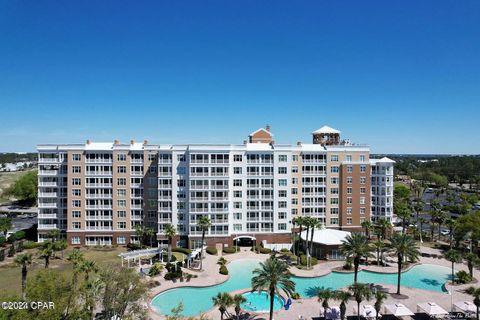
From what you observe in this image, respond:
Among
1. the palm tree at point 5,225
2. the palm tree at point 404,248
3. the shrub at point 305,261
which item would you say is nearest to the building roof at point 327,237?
the shrub at point 305,261

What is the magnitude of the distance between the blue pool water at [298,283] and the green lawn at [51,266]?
47.9ft

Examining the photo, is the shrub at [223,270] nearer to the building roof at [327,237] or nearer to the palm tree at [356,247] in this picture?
Result: the building roof at [327,237]

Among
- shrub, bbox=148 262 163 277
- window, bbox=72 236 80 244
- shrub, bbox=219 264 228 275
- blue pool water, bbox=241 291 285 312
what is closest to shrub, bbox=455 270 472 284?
blue pool water, bbox=241 291 285 312

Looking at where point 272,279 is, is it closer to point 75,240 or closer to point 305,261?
point 305,261

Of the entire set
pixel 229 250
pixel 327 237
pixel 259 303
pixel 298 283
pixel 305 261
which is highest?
pixel 327 237

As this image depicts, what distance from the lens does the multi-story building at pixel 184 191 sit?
6338 centimetres

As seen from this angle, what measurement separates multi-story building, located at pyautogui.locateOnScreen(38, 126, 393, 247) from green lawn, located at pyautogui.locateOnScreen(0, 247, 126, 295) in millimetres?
5861

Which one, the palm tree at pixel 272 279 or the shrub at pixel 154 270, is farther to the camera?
the shrub at pixel 154 270

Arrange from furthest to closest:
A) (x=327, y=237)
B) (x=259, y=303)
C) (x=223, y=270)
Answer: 1. (x=327, y=237)
2. (x=223, y=270)
3. (x=259, y=303)

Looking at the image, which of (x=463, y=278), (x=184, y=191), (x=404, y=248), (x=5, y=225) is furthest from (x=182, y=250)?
(x=463, y=278)

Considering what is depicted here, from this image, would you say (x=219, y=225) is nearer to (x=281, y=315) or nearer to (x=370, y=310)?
(x=281, y=315)

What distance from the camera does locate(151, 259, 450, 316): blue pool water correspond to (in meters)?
41.0

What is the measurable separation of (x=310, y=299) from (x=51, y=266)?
Result: 41669 millimetres

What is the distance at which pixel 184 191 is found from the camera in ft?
210
